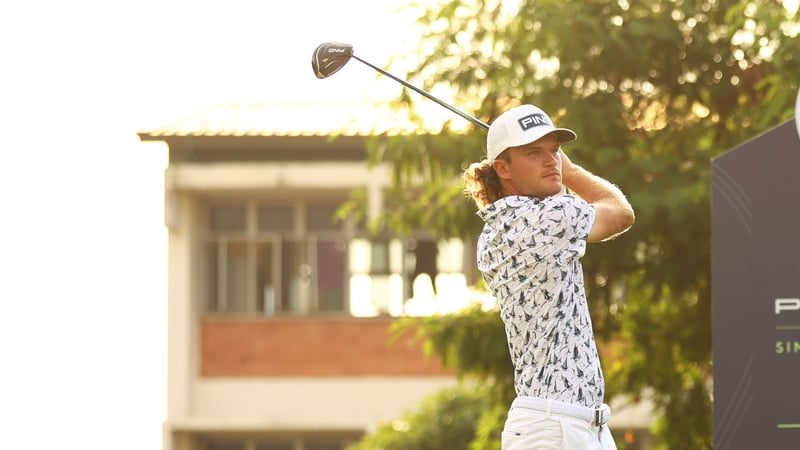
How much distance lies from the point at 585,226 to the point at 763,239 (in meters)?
2.47

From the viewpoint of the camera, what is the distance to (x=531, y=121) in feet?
18.5

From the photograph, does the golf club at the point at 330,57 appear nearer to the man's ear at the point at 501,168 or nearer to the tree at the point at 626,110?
the man's ear at the point at 501,168

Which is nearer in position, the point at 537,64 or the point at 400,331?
the point at 537,64

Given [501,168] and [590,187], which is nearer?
[501,168]

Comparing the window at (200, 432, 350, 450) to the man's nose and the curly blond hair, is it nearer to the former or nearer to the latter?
the curly blond hair

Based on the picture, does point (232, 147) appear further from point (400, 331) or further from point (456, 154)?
point (456, 154)

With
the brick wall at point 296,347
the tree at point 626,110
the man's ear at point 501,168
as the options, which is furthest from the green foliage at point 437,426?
the man's ear at point 501,168

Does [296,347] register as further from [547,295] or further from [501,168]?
[547,295]

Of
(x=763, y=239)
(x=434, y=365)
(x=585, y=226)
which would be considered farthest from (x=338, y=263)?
(x=585, y=226)

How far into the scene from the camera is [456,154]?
1382 centimetres

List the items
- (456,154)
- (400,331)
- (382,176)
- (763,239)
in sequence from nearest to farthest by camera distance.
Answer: (763,239) → (456,154) → (400,331) → (382,176)

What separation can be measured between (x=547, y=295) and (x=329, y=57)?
189 centimetres

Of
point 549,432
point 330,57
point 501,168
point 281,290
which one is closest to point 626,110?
point 330,57

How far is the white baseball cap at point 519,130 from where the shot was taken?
18.4 ft
